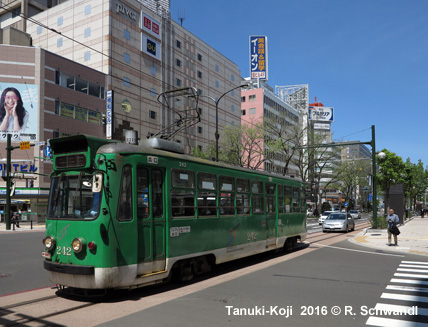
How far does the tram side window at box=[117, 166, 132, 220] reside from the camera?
7.46m

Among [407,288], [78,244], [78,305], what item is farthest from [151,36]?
[78,305]

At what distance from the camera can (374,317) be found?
6.35m

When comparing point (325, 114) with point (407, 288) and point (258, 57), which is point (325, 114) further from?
point (407, 288)

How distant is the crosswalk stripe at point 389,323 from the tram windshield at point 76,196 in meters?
4.99

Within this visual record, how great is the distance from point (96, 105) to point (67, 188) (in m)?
39.4

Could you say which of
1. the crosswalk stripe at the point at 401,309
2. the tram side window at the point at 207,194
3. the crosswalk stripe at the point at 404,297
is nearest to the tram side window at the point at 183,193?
the tram side window at the point at 207,194

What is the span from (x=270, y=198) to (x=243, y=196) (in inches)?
83.5

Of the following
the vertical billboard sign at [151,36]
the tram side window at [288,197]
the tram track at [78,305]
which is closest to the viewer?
the tram track at [78,305]

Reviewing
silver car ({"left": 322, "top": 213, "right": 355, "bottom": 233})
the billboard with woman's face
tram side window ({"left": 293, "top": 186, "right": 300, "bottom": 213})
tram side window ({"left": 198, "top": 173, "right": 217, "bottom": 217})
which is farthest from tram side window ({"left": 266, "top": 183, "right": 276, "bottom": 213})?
the billboard with woman's face

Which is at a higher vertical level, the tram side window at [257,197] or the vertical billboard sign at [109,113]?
the vertical billboard sign at [109,113]

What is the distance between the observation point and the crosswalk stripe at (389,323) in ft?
19.6

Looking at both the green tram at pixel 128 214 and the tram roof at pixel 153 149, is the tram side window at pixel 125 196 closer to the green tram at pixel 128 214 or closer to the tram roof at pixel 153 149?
the green tram at pixel 128 214

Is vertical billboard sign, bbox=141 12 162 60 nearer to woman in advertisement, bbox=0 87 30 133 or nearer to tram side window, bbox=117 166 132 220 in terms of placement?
woman in advertisement, bbox=0 87 30 133

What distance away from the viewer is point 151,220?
7.94m
